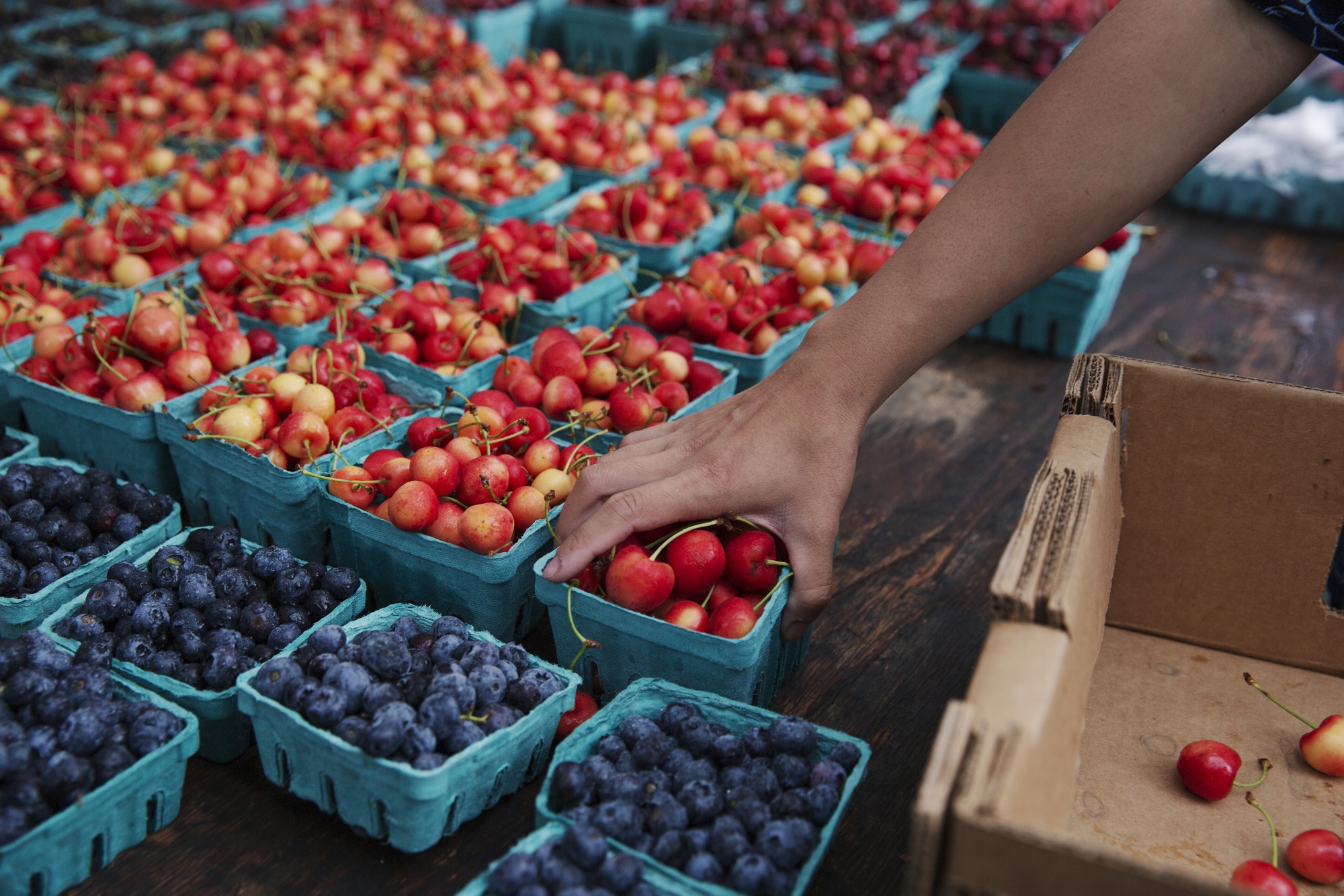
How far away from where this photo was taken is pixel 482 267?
2.31 m

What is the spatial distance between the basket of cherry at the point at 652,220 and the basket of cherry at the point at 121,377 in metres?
0.91

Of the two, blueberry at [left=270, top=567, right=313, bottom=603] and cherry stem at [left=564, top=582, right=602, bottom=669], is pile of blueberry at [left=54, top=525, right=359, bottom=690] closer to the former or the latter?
blueberry at [left=270, top=567, right=313, bottom=603]

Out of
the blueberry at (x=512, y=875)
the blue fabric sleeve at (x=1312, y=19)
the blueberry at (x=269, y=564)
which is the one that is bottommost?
the blueberry at (x=269, y=564)

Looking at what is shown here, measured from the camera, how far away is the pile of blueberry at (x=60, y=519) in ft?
4.66

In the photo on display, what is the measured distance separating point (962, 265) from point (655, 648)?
1.96ft

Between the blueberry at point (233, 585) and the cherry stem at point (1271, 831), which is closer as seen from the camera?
the cherry stem at point (1271, 831)

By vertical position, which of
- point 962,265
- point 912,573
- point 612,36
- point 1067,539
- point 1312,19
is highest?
point 1312,19

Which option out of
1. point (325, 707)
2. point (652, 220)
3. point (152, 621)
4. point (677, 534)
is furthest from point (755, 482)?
point (652, 220)

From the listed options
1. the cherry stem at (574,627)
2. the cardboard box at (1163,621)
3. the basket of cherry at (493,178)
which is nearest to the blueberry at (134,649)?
the cherry stem at (574,627)

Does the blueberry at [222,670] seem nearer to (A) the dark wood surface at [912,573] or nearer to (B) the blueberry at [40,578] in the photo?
(A) the dark wood surface at [912,573]

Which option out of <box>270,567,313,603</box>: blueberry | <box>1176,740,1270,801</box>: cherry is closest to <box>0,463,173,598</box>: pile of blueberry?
<box>270,567,313,603</box>: blueberry

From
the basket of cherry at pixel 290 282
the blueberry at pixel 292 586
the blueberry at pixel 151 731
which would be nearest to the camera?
the blueberry at pixel 151 731

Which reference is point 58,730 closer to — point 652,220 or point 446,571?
point 446,571

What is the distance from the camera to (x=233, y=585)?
4.45 feet
